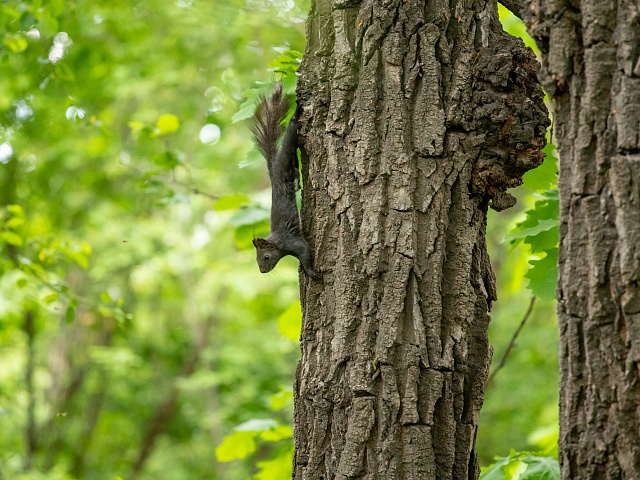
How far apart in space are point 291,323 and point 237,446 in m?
0.67

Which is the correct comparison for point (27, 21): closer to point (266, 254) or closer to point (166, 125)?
point (166, 125)

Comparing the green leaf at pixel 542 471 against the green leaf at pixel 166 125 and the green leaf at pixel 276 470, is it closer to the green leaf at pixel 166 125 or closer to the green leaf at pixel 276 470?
the green leaf at pixel 276 470

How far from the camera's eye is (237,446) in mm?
3197

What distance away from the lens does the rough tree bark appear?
1.36 meters

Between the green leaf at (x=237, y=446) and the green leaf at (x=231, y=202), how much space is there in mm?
1056

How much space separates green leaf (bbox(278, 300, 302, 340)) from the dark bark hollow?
1.06 meters

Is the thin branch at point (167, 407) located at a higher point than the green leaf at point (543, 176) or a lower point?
higher

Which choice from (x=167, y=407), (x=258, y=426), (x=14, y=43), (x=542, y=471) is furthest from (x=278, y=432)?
(x=167, y=407)

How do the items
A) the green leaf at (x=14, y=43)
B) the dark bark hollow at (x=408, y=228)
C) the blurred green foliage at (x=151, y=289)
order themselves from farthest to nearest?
the blurred green foliage at (x=151, y=289)
the green leaf at (x=14, y=43)
the dark bark hollow at (x=408, y=228)

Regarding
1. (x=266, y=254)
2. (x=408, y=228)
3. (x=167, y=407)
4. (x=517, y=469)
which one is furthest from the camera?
(x=167, y=407)

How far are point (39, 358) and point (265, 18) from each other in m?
9.39

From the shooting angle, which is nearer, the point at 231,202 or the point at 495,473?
the point at 495,473

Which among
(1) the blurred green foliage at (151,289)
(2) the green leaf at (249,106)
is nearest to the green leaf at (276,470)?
(2) the green leaf at (249,106)

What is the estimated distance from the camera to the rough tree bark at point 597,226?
1363 millimetres
